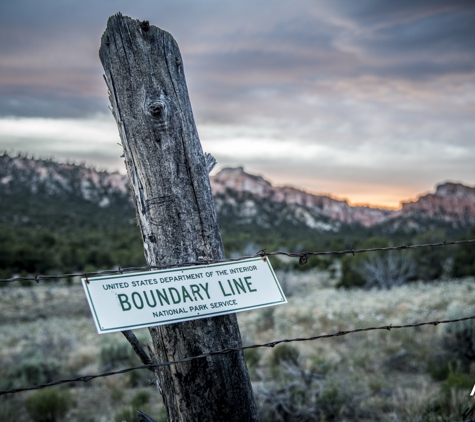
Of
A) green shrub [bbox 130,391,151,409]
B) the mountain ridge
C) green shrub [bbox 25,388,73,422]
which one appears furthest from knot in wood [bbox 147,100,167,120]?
the mountain ridge

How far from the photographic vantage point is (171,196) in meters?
2.26

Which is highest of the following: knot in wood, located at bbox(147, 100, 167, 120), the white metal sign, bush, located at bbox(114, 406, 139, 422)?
knot in wood, located at bbox(147, 100, 167, 120)

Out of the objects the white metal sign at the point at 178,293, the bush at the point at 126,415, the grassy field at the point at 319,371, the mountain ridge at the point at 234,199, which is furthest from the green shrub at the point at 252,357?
the mountain ridge at the point at 234,199

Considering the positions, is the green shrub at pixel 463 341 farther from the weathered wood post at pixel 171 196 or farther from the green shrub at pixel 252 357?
the weathered wood post at pixel 171 196

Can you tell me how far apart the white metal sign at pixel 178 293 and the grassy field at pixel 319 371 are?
3676mm

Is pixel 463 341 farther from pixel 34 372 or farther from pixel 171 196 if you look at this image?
pixel 34 372

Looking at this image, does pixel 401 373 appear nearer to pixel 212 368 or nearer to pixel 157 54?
pixel 212 368

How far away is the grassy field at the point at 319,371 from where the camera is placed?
611cm

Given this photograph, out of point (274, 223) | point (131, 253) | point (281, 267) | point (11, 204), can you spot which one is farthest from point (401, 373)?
point (274, 223)

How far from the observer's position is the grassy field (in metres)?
6.11

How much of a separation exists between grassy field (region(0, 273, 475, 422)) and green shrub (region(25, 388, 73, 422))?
15 mm

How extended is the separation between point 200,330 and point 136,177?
85 cm

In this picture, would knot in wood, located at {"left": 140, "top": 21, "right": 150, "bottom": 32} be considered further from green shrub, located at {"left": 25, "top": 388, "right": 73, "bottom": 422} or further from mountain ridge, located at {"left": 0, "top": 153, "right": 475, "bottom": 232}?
mountain ridge, located at {"left": 0, "top": 153, "right": 475, "bottom": 232}

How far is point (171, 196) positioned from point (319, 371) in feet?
19.4
